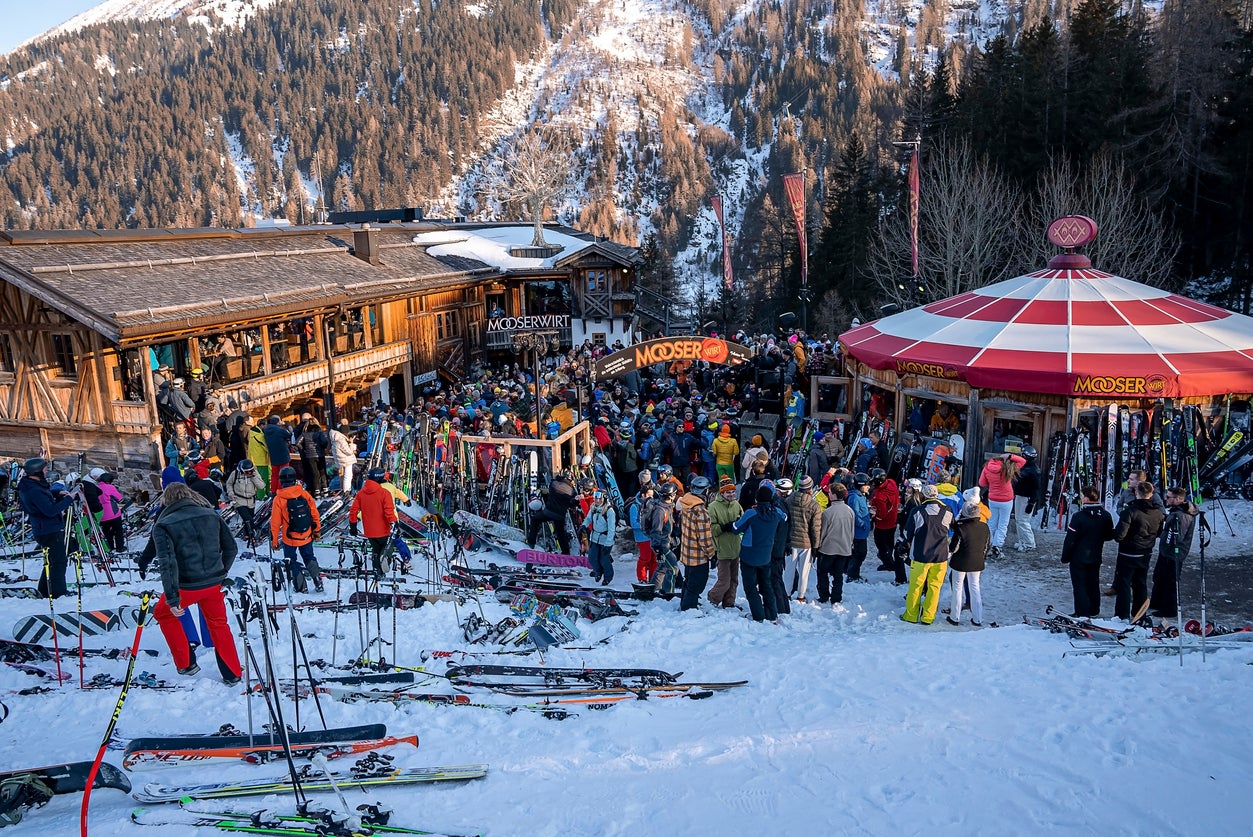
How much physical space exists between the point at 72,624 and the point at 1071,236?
1840 cm

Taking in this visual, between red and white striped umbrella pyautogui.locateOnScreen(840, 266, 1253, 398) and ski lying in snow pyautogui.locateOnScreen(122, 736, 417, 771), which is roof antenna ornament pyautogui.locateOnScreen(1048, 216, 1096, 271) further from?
ski lying in snow pyautogui.locateOnScreen(122, 736, 417, 771)

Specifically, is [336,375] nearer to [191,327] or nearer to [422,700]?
[191,327]

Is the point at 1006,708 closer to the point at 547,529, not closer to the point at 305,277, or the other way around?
the point at 547,529

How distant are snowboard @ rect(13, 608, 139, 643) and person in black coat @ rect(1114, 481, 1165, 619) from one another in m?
10.4

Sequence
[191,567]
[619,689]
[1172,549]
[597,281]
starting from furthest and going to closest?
[597,281]
[1172,549]
[619,689]
[191,567]

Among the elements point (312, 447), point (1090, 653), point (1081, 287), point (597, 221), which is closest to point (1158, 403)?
point (1081, 287)

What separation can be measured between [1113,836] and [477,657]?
18.2 ft

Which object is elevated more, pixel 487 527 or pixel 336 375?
pixel 336 375

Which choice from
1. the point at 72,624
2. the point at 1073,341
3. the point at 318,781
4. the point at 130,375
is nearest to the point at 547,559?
the point at 72,624

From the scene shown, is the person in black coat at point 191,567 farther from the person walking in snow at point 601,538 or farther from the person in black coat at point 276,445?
the person in black coat at point 276,445

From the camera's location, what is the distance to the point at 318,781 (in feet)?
17.6

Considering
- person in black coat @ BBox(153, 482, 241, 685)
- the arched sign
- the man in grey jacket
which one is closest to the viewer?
person in black coat @ BBox(153, 482, 241, 685)

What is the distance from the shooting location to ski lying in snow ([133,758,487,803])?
203 inches

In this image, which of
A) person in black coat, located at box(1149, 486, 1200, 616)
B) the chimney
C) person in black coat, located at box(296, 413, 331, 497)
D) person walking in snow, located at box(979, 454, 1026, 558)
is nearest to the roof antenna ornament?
person walking in snow, located at box(979, 454, 1026, 558)
